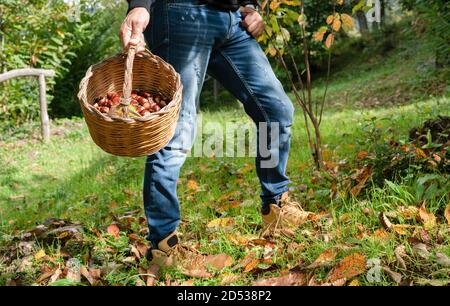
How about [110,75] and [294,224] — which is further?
[294,224]

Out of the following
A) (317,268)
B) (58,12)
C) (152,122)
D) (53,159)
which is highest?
(152,122)

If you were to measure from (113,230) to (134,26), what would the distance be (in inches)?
51.9

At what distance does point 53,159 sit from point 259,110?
5.22m

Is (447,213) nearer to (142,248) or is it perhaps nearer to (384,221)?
(384,221)

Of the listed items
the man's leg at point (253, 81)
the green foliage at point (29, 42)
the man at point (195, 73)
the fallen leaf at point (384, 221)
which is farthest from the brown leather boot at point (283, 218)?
the green foliage at point (29, 42)

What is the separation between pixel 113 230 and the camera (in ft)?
9.76

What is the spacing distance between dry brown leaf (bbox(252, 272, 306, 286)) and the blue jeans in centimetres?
54

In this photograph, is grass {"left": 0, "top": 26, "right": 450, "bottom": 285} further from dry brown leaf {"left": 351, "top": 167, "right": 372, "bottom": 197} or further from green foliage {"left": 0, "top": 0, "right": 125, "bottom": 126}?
green foliage {"left": 0, "top": 0, "right": 125, "bottom": 126}

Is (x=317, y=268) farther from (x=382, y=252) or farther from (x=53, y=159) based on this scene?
(x=53, y=159)

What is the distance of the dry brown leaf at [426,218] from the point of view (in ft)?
7.67

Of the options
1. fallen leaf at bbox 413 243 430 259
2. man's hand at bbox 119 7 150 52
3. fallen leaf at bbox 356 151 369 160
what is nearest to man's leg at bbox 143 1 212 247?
man's hand at bbox 119 7 150 52

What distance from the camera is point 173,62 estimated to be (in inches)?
91.0

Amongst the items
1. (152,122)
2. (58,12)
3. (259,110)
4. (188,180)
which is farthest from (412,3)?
(152,122)

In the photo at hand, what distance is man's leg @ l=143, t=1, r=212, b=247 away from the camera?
227 cm
